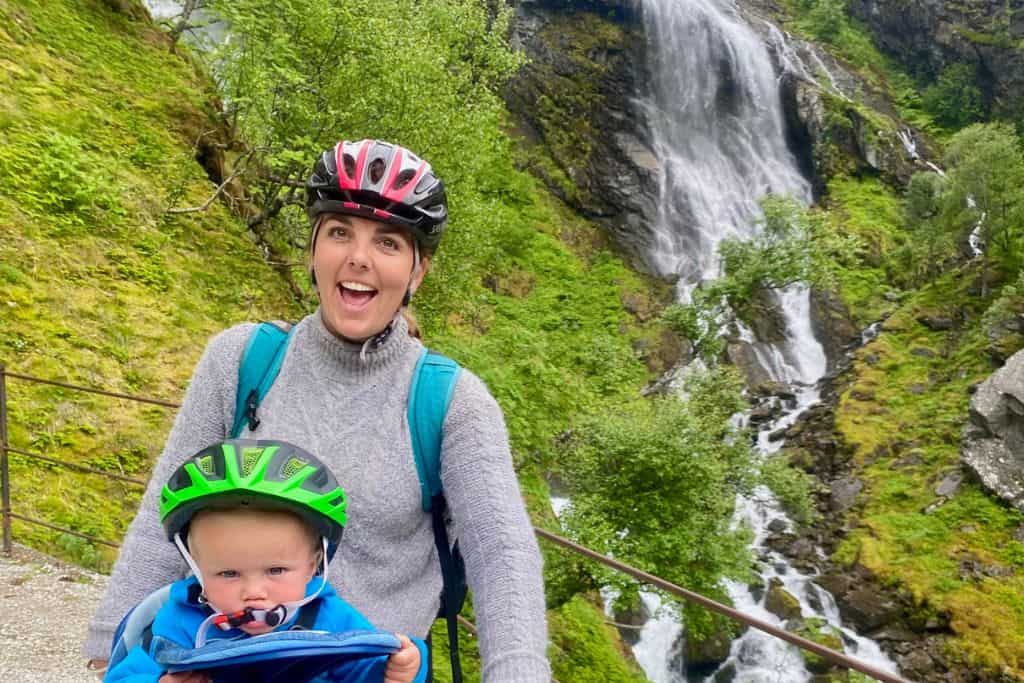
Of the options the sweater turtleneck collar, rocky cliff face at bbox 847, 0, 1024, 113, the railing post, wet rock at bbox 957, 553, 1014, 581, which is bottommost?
wet rock at bbox 957, 553, 1014, 581

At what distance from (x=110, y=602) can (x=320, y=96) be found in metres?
11.1

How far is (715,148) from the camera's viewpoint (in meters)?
36.8

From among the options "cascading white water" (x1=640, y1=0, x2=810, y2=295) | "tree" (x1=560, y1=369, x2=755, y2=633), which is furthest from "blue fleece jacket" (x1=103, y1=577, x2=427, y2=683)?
"cascading white water" (x1=640, y1=0, x2=810, y2=295)

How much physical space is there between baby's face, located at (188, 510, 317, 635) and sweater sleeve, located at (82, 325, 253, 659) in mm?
277

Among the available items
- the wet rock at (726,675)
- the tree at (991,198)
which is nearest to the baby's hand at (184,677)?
the wet rock at (726,675)

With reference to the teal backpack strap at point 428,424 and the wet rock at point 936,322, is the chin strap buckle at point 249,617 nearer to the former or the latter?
the teal backpack strap at point 428,424

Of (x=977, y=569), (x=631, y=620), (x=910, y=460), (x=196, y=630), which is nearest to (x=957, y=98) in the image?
(x=910, y=460)

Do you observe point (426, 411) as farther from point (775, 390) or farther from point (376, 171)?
point (775, 390)

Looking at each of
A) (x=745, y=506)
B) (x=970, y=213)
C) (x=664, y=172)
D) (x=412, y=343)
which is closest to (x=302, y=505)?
(x=412, y=343)

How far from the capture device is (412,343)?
1.81 meters

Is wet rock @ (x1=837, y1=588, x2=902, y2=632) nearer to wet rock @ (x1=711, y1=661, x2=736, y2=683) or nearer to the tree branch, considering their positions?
wet rock @ (x1=711, y1=661, x2=736, y2=683)

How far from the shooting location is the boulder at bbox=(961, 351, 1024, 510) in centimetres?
2048

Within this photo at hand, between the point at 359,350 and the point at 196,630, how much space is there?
684mm

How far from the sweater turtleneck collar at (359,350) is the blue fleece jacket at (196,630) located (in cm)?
51
